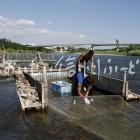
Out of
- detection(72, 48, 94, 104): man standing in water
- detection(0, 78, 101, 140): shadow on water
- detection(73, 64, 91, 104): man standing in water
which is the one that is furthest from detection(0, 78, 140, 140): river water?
detection(72, 48, 94, 104): man standing in water

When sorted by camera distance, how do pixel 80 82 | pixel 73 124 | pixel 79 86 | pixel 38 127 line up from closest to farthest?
1. pixel 73 124
2. pixel 38 127
3. pixel 80 82
4. pixel 79 86

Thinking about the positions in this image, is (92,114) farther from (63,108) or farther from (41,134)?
(41,134)

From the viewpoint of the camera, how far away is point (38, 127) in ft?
57.4

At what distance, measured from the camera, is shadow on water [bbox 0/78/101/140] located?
15727 millimetres

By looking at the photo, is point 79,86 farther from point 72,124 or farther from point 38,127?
point 38,127

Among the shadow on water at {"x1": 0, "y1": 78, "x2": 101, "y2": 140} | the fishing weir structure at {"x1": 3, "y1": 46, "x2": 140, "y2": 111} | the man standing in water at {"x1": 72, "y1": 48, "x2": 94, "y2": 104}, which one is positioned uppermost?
the man standing in water at {"x1": 72, "y1": 48, "x2": 94, "y2": 104}

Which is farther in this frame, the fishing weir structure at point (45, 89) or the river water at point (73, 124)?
the fishing weir structure at point (45, 89)

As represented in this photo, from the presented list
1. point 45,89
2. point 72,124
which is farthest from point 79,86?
point 45,89

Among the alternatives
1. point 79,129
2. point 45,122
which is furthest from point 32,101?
point 79,129

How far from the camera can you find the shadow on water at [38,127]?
15.7m

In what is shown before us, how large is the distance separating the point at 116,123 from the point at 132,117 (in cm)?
236

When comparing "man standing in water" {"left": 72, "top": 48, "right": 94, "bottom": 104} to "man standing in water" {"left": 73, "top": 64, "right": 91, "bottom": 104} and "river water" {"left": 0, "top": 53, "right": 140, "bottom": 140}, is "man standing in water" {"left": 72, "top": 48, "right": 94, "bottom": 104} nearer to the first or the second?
"man standing in water" {"left": 73, "top": 64, "right": 91, "bottom": 104}

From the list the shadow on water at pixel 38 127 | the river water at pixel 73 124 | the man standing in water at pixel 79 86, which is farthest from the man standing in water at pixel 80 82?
the shadow on water at pixel 38 127

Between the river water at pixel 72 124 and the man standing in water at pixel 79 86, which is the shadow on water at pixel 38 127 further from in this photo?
the man standing in water at pixel 79 86
